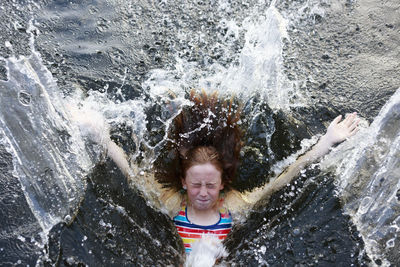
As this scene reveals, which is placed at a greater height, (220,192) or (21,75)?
(21,75)

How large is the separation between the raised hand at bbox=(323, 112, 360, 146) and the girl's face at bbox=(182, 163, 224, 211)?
1064mm

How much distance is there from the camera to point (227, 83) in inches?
194

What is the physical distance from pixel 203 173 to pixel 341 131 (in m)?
1.32

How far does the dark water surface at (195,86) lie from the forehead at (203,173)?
539 millimetres

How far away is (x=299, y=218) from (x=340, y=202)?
0.38 m

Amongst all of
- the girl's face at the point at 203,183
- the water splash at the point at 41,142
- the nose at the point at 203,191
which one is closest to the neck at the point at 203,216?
the girl's face at the point at 203,183

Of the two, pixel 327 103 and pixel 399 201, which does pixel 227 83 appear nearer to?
pixel 327 103

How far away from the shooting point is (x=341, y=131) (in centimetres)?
421

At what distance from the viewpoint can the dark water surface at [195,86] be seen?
3734mm

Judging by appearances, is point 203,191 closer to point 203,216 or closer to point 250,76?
point 203,216

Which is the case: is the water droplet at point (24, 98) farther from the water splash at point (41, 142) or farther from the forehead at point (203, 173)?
the forehead at point (203, 173)

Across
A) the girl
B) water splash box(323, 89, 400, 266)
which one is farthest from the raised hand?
water splash box(323, 89, 400, 266)

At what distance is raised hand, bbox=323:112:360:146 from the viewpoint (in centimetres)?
418

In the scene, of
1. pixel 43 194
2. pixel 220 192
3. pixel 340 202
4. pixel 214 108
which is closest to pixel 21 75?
pixel 43 194
